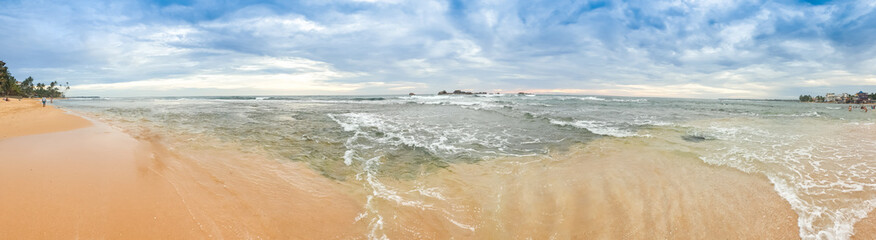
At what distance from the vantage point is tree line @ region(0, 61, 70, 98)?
186ft

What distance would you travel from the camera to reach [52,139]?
7293 millimetres

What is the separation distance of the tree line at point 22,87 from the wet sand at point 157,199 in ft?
265

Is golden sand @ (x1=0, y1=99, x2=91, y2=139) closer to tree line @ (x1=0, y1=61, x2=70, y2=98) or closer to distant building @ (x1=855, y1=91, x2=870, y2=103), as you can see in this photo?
tree line @ (x1=0, y1=61, x2=70, y2=98)

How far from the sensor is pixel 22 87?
7969 cm

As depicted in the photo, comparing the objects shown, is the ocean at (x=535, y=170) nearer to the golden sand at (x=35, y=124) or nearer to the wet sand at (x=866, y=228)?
the wet sand at (x=866, y=228)

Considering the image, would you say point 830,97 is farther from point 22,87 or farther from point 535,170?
point 22,87

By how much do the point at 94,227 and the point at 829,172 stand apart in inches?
440

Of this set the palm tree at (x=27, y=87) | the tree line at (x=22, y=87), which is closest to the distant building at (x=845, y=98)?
the tree line at (x=22, y=87)

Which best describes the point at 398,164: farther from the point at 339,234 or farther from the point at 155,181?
the point at 155,181

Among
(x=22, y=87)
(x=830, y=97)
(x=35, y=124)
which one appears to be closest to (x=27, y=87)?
(x=22, y=87)

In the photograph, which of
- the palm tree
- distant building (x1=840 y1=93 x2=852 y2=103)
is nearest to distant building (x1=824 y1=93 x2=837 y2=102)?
distant building (x1=840 y1=93 x2=852 y2=103)

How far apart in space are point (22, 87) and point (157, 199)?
129 metres

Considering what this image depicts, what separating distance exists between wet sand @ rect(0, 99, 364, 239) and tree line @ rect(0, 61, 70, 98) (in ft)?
265

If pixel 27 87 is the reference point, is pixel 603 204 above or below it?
below
